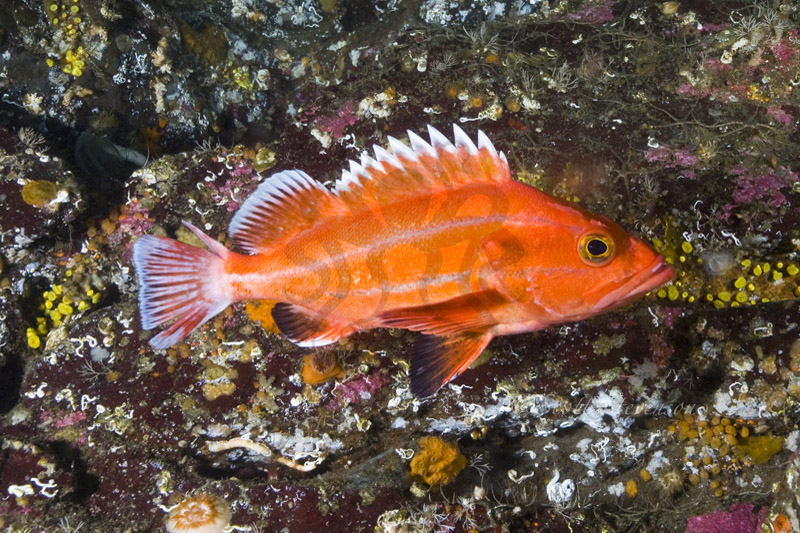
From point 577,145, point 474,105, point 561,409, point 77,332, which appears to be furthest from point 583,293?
point 77,332

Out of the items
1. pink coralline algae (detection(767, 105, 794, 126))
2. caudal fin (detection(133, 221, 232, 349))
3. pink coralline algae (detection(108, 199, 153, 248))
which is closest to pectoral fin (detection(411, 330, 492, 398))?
caudal fin (detection(133, 221, 232, 349))

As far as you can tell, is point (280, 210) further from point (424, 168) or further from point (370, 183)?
point (424, 168)

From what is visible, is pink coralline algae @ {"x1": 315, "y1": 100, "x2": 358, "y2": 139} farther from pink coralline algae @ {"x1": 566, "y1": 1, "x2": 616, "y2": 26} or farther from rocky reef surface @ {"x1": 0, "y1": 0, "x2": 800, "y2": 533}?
pink coralline algae @ {"x1": 566, "y1": 1, "x2": 616, "y2": 26}

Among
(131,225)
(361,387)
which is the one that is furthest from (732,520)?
(131,225)

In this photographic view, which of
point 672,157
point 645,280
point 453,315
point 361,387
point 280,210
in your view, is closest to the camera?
point 645,280

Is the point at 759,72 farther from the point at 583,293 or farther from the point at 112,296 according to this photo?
the point at 112,296
